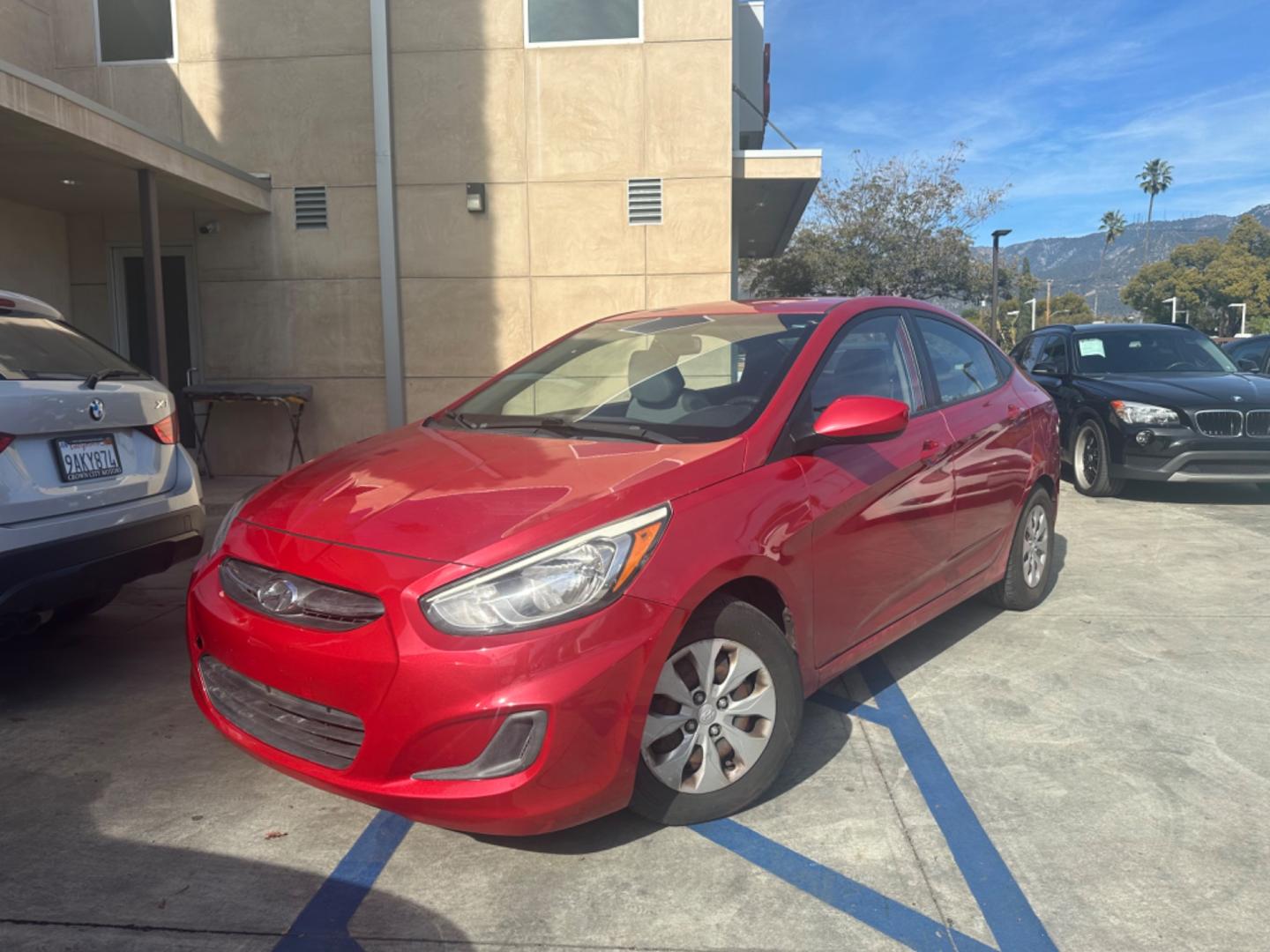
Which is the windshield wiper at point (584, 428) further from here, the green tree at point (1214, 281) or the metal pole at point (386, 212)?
the green tree at point (1214, 281)

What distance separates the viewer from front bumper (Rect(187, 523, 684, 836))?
2.38 meters

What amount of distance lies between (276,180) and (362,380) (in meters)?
2.36

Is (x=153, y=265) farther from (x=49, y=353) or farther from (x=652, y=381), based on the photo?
(x=652, y=381)

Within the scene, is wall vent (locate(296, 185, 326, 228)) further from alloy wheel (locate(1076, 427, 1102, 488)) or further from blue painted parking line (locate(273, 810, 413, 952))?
blue painted parking line (locate(273, 810, 413, 952))

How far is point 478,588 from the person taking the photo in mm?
2455

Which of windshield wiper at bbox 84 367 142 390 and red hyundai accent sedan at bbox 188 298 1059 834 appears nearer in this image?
red hyundai accent sedan at bbox 188 298 1059 834

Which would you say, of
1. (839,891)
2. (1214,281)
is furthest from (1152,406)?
(1214,281)

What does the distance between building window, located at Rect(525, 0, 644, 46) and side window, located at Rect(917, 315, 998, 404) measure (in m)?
6.97

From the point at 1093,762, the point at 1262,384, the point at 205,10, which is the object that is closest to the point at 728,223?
the point at 1262,384

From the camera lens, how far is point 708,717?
2811 millimetres

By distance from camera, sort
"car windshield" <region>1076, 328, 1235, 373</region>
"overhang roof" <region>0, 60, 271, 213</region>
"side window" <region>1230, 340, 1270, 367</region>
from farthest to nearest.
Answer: "side window" <region>1230, 340, 1270, 367</region>
"car windshield" <region>1076, 328, 1235, 373</region>
"overhang roof" <region>0, 60, 271, 213</region>

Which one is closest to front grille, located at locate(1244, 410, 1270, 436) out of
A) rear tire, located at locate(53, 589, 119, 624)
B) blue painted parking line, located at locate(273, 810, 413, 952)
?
blue painted parking line, located at locate(273, 810, 413, 952)

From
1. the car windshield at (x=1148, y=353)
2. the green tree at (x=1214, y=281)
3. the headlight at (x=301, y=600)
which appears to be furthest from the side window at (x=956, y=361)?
the green tree at (x=1214, y=281)

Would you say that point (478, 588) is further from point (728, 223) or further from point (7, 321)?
point (728, 223)
